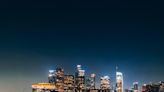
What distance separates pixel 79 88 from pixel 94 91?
4201 millimetres

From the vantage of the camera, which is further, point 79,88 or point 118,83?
point 118,83

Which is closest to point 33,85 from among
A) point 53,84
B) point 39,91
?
point 39,91

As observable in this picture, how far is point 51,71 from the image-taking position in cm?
12800

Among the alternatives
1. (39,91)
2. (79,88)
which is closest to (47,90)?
(39,91)

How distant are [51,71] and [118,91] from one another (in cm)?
1999

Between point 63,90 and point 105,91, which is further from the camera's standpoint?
point 105,91

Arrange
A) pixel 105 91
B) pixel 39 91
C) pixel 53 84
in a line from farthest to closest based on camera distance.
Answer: pixel 105 91
pixel 53 84
pixel 39 91

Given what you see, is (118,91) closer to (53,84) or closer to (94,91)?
(94,91)

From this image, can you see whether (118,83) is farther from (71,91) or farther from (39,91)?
(39,91)

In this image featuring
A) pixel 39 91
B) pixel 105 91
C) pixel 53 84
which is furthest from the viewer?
pixel 105 91

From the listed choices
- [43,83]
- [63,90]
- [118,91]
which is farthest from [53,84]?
[118,91]

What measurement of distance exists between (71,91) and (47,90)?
17.3 metres

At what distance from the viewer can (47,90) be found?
104000 mm

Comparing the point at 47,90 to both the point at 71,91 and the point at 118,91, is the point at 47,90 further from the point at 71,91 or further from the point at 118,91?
the point at 118,91
